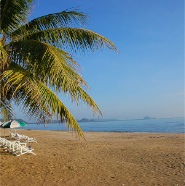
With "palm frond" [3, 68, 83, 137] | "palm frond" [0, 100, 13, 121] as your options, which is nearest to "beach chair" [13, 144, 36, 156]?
"palm frond" [0, 100, 13, 121]

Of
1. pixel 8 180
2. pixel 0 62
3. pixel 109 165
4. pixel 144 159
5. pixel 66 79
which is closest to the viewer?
pixel 66 79

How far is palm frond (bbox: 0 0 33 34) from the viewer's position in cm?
793

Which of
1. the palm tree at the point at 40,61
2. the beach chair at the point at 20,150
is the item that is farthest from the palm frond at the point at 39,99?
the beach chair at the point at 20,150

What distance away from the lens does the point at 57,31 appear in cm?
820

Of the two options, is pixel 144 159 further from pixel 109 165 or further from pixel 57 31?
pixel 57 31

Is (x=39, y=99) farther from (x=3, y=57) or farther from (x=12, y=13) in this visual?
(x=12, y=13)

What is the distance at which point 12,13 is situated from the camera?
26.4 ft

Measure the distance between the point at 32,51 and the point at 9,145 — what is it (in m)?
6.88

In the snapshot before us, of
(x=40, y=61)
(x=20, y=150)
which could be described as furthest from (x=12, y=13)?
(x=20, y=150)

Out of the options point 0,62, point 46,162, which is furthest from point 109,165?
point 0,62

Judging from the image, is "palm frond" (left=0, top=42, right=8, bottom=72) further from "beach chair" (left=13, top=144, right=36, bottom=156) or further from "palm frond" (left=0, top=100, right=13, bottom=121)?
"beach chair" (left=13, top=144, right=36, bottom=156)

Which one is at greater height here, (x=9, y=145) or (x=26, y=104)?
(x=26, y=104)

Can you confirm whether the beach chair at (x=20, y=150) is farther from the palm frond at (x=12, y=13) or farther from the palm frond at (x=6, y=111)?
the palm frond at (x=12, y=13)

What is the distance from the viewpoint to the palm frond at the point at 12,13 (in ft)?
26.0
